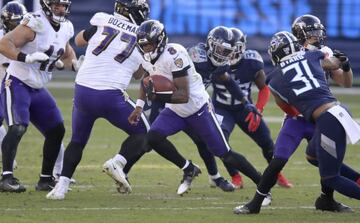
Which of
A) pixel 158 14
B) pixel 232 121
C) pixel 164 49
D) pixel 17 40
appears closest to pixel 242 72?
pixel 232 121

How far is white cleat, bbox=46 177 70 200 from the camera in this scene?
8352 mm

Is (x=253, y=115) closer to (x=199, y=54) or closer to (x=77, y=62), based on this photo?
(x=199, y=54)

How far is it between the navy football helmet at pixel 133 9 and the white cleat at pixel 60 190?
4.82 ft

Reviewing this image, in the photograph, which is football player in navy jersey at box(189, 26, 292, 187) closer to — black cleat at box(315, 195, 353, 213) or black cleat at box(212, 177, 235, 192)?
black cleat at box(212, 177, 235, 192)

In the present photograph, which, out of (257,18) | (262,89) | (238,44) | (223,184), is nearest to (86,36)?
(238,44)

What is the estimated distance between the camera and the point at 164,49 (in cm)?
838

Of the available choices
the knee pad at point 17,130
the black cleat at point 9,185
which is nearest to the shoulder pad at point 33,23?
the knee pad at point 17,130

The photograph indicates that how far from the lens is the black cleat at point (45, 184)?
9.01 meters

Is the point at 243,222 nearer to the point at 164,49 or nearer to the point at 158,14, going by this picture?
the point at 164,49

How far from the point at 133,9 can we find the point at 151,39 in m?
0.55

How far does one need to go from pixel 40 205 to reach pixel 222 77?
2307 mm

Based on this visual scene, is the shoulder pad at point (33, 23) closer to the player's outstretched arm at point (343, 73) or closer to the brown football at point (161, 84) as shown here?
the brown football at point (161, 84)

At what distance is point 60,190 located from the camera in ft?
27.4

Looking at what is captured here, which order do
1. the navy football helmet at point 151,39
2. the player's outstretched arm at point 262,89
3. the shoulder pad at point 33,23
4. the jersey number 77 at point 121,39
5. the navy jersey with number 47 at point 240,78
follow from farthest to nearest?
the player's outstretched arm at point 262,89 < the navy jersey with number 47 at point 240,78 < the shoulder pad at point 33,23 < the jersey number 77 at point 121,39 < the navy football helmet at point 151,39
